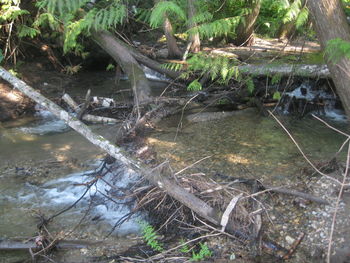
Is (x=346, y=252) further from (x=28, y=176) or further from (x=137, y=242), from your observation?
(x=28, y=176)

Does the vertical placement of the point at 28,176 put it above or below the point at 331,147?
below

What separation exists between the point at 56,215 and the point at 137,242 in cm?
131

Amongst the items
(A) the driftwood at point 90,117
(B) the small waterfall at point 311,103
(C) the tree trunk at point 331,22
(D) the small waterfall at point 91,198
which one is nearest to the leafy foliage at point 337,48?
(C) the tree trunk at point 331,22

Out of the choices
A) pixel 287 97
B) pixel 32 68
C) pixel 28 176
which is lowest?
pixel 28 176

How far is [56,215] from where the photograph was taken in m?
5.32

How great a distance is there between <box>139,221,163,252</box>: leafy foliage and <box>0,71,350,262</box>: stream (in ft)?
1.02

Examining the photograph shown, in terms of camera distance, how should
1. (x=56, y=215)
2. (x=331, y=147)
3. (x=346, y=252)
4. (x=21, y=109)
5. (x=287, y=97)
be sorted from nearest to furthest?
1. (x=346, y=252)
2. (x=56, y=215)
3. (x=331, y=147)
4. (x=287, y=97)
5. (x=21, y=109)

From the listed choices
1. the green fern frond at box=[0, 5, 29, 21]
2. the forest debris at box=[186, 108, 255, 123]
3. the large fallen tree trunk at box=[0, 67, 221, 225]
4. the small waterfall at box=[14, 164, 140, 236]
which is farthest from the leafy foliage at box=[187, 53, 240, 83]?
the green fern frond at box=[0, 5, 29, 21]

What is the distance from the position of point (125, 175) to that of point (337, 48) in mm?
3614

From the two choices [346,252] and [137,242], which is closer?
[346,252]

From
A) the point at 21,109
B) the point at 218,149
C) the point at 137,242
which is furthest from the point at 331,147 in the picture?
the point at 21,109

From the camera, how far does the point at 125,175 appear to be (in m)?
6.13

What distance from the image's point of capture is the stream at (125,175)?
17.9ft

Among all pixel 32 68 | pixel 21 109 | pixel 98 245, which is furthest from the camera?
pixel 32 68
